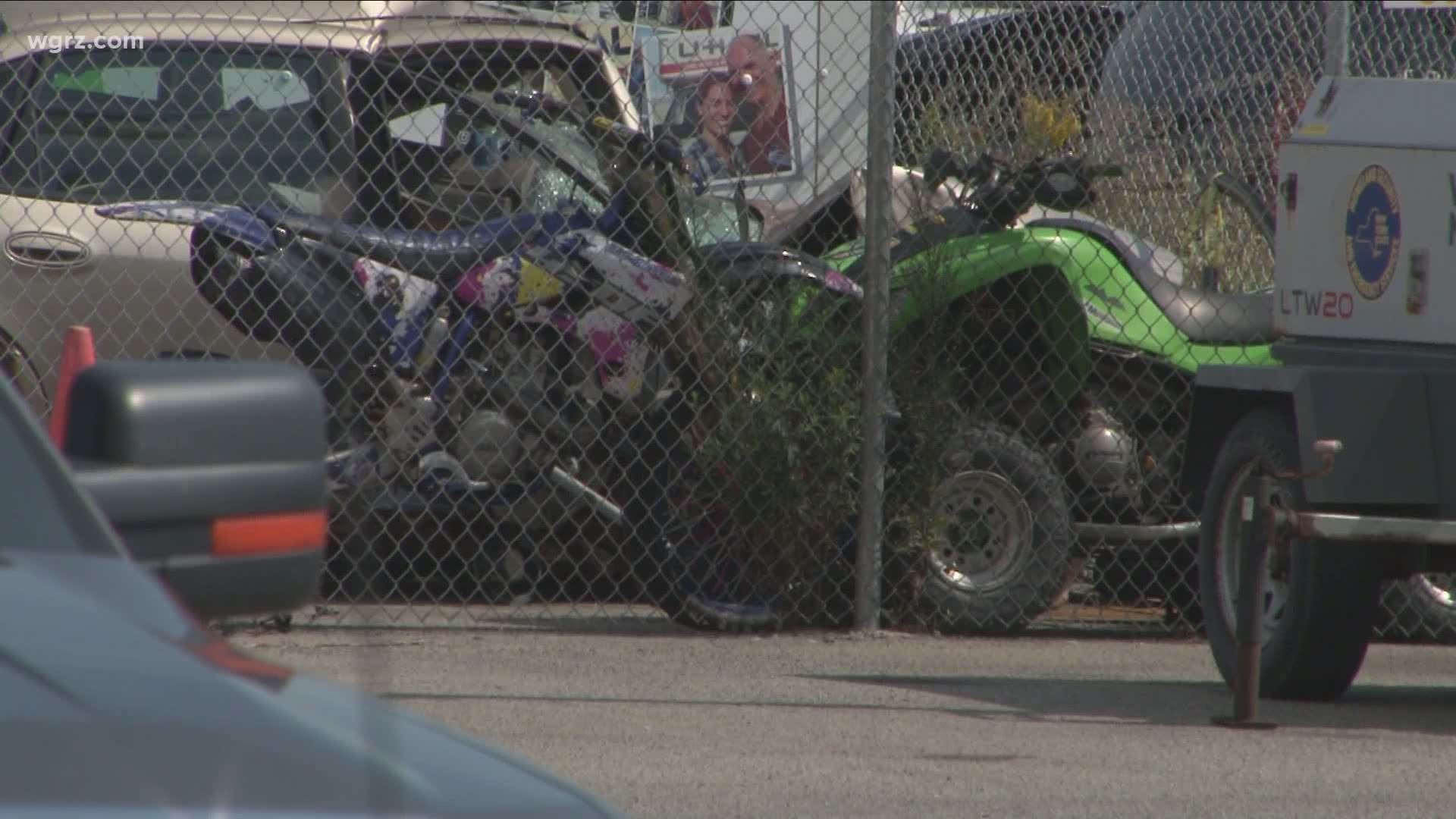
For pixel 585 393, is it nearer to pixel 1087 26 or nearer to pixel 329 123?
pixel 329 123

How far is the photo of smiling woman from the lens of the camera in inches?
320

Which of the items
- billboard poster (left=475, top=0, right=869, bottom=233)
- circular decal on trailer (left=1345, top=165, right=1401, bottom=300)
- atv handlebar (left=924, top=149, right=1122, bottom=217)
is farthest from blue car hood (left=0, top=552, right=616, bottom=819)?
atv handlebar (left=924, top=149, right=1122, bottom=217)

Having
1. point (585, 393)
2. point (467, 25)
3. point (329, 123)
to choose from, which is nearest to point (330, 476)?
point (585, 393)

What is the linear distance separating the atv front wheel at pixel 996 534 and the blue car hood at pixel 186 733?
5.72 meters

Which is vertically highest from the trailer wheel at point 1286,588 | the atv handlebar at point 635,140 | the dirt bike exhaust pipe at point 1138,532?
the atv handlebar at point 635,140

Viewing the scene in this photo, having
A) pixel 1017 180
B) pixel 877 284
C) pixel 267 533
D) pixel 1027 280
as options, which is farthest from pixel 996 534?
pixel 267 533

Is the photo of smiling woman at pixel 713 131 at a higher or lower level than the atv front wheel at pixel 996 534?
higher

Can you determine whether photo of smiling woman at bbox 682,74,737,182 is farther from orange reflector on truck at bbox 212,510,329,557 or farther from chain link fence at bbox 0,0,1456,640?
orange reflector on truck at bbox 212,510,329,557

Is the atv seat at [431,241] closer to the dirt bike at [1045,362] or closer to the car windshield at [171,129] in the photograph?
the car windshield at [171,129]

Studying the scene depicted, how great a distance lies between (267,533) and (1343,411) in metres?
4.52

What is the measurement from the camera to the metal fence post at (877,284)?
763 centimetres

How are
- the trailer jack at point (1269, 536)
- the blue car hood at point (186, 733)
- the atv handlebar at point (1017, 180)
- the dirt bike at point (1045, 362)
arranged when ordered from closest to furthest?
the blue car hood at point (186, 733) → the trailer jack at point (1269, 536) → the dirt bike at point (1045, 362) → the atv handlebar at point (1017, 180)

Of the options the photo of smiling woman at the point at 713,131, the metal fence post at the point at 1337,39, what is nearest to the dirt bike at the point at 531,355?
the photo of smiling woman at the point at 713,131

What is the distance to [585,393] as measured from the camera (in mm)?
7699
